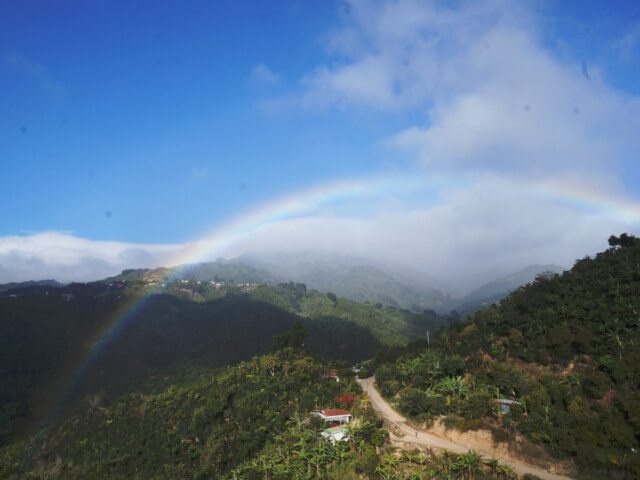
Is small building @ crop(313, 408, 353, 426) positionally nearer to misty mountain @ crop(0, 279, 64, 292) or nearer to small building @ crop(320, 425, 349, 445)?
small building @ crop(320, 425, 349, 445)

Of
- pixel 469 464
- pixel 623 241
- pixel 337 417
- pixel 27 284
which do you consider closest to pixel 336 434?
pixel 337 417

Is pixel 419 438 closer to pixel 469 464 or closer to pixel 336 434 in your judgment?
pixel 469 464

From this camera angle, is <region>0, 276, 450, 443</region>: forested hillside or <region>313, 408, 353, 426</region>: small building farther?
<region>0, 276, 450, 443</region>: forested hillside

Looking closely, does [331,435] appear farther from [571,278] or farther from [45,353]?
[45,353]

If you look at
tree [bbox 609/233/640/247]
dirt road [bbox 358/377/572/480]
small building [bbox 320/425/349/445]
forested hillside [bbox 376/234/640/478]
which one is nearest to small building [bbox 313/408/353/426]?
small building [bbox 320/425/349/445]

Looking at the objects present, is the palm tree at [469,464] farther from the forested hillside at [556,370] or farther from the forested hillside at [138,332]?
the forested hillside at [138,332]
